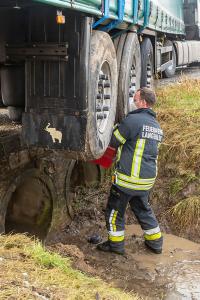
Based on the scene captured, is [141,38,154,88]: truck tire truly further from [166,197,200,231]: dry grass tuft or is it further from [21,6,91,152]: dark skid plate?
[21,6,91,152]: dark skid plate

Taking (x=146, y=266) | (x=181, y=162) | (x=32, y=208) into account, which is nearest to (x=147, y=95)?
(x=146, y=266)

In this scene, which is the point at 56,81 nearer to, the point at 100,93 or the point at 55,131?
the point at 55,131

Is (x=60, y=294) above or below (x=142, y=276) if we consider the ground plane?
above

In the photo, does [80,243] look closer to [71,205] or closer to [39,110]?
[71,205]

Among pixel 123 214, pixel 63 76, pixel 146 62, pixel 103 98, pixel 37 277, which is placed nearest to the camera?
pixel 37 277

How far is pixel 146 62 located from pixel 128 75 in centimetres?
142

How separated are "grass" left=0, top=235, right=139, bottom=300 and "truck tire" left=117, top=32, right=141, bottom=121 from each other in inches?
83.8

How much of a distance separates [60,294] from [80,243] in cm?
405

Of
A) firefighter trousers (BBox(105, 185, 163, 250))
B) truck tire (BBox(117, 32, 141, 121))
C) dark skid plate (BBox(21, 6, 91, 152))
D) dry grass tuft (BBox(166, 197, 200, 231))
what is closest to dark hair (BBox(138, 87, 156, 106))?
truck tire (BBox(117, 32, 141, 121))

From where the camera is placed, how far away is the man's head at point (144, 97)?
5.25 meters

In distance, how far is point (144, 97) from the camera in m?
5.29

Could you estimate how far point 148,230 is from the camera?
603cm

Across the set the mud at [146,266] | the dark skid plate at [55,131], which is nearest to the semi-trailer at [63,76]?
the dark skid plate at [55,131]

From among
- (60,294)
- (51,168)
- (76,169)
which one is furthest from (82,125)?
(76,169)
